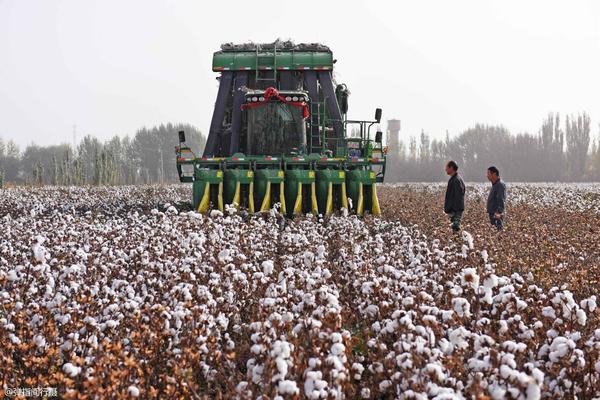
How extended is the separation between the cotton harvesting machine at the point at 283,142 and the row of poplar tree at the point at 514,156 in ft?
292

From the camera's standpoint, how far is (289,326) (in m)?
4.61

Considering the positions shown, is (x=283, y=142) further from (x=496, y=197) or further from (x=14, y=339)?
(x=14, y=339)

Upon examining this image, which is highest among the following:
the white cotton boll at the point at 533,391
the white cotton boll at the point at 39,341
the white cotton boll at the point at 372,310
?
the white cotton boll at the point at 533,391

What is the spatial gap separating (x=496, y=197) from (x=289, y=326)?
914cm

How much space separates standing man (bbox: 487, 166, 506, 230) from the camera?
41.6 ft

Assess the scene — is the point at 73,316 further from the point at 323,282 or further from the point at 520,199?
the point at 520,199

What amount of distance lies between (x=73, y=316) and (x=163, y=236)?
4.14 m

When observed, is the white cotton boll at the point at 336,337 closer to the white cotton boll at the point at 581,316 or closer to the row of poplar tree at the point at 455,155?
the white cotton boll at the point at 581,316

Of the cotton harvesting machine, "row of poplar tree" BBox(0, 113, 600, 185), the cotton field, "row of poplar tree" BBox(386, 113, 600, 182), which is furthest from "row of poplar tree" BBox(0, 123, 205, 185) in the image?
the cotton field

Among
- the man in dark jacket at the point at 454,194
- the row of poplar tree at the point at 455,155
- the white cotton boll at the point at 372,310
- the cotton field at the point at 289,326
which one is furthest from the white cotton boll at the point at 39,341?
the row of poplar tree at the point at 455,155

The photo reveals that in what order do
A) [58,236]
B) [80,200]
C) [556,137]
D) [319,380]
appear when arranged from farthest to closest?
1. [556,137]
2. [80,200]
3. [58,236]
4. [319,380]

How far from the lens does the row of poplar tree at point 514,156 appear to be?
102m

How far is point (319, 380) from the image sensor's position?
345cm

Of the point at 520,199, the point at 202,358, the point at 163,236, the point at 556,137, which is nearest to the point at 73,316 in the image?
the point at 202,358
